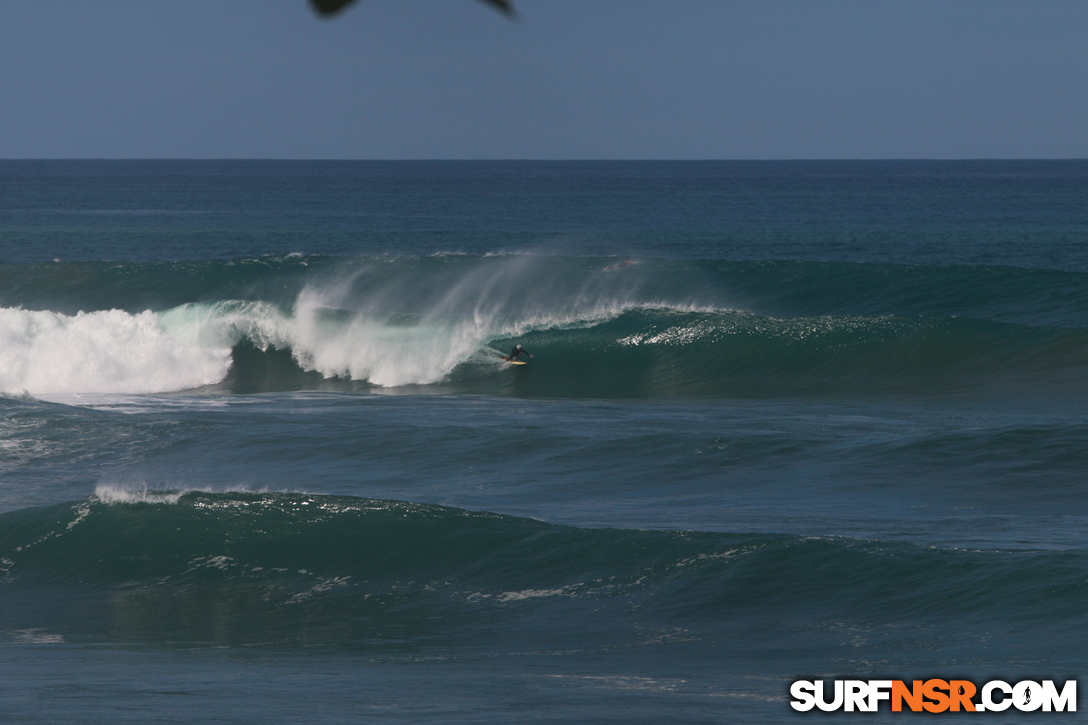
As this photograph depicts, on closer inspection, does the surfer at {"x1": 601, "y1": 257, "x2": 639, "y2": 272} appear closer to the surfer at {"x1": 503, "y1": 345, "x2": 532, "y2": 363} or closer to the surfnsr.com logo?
the surfer at {"x1": 503, "y1": 345, "x2": 532, "y2": 363}

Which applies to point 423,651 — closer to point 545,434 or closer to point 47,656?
point 47,656

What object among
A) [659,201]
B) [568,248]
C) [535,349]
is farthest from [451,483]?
[659,201]

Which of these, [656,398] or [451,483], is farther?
[656,398]

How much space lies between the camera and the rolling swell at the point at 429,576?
9.22 metres

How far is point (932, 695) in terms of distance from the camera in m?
7.09

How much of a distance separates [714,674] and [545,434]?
27.8ft

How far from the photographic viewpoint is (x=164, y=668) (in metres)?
8.03

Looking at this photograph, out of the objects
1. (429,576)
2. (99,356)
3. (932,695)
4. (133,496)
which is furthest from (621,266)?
(932,695)

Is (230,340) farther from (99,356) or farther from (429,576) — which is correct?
(429,576)

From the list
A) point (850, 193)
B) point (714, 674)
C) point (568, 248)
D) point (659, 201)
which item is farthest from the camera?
point (850, 193)

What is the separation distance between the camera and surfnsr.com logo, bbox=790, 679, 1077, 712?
6.76 meters
